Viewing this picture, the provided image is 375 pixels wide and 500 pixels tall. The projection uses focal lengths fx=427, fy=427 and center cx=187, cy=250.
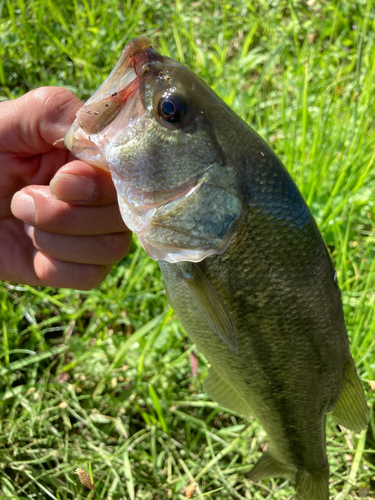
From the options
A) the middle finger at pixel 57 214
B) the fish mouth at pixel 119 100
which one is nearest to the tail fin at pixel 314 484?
the middle finger at pixel 57 214

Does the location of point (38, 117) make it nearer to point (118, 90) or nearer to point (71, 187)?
point (71, 187)

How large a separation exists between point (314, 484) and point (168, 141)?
157 centimetres

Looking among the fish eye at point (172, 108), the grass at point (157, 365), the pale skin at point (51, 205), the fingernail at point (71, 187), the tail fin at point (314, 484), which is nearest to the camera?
the fish eye at point (172, 108)

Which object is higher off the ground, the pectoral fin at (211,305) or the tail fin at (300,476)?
the pectoral fin at (211,305)

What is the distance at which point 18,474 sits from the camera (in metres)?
2.29

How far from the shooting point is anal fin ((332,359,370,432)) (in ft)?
5.38

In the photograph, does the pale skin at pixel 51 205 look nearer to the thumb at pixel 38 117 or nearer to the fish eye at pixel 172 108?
the thumb at pixel 38 117

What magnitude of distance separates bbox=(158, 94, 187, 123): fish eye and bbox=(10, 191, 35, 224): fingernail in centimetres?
72

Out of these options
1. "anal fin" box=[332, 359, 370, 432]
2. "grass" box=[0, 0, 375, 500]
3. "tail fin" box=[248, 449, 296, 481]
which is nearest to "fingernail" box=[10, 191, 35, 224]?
"grass" box=[0, 0, 375, 500]

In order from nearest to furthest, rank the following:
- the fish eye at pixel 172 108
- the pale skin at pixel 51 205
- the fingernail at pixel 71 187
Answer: the fish eye at pixel 172 108 < the fingernail at pixel 71 187 < the pale skin at pixel 51 205

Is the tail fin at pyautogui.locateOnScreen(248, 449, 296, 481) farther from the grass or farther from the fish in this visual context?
the fish

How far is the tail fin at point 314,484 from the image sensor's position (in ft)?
6.04

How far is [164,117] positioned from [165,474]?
1963mm

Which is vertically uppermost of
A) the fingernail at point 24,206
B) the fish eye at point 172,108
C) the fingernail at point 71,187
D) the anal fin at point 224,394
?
the fish eye at point 172,108
